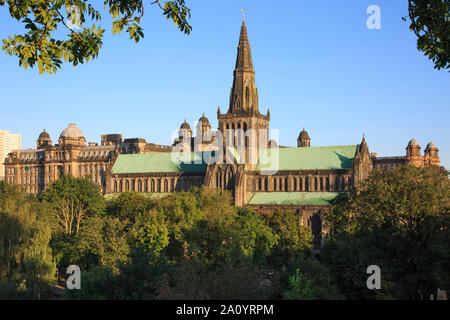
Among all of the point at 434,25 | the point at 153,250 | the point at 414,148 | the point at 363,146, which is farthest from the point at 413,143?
the point at 434,25

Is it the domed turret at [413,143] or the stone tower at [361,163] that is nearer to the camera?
the stone tower at [361,163]

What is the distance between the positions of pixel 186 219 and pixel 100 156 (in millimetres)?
98437

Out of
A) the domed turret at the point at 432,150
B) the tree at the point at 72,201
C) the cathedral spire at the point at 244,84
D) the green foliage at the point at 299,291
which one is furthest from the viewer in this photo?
the domed turret at the point at 432,150

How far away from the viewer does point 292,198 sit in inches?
4385

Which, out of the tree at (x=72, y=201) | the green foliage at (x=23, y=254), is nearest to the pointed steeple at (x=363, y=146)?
the tree at (x=72, y=201)

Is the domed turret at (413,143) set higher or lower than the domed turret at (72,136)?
lower

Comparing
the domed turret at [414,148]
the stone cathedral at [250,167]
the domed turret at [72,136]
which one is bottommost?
the stone cathedral at [250,167]

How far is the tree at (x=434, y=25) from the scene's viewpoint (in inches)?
824

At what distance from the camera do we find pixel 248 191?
116 m

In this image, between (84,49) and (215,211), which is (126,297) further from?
(215,211)

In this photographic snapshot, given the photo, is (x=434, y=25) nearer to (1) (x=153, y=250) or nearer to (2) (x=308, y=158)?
(1) (x=153, y=250)

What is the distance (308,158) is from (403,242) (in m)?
73.0

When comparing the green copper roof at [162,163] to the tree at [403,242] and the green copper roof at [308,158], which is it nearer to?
the green copper roof at [308,158]

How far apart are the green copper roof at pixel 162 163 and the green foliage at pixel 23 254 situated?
209ft
